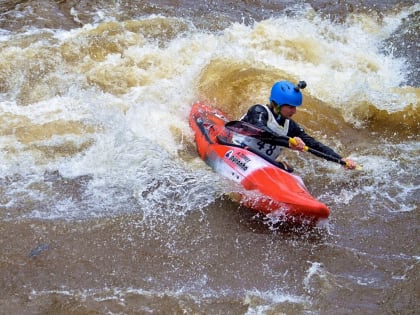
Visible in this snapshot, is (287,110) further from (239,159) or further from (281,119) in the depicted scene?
(239,159)

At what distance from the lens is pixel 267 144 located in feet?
18.8

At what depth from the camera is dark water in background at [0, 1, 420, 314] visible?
13.9 feet

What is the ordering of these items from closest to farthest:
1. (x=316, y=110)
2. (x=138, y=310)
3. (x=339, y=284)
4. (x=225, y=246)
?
(x=138, y=310) < (x=339, y=284) < (x=225, y=246) < (x=316, y=110)

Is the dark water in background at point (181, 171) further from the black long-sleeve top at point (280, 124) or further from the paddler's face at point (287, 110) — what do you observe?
the paddler's face at point (287, 110)

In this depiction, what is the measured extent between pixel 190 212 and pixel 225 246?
2.01 ft

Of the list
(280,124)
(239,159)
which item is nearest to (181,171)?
(239,159)

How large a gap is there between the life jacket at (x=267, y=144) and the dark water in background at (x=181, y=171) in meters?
0.50

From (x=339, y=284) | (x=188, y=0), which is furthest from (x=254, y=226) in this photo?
(x=188, y=0)

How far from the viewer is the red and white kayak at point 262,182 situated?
16.1 feet

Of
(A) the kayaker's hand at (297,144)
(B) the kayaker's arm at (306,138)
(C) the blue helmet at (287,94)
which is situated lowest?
(B) the kayaker's arm at (306,138)

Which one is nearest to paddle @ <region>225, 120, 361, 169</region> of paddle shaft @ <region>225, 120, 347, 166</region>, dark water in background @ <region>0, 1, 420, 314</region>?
paddle shaft @ <region>225, 120, 347, 166</region>

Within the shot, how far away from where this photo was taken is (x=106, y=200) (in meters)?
5.29

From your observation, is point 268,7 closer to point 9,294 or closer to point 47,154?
point 47,154

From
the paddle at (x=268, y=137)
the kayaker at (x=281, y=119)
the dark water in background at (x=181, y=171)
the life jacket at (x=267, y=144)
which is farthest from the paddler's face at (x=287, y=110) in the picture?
the dark water in background at (x=181, y=171)
